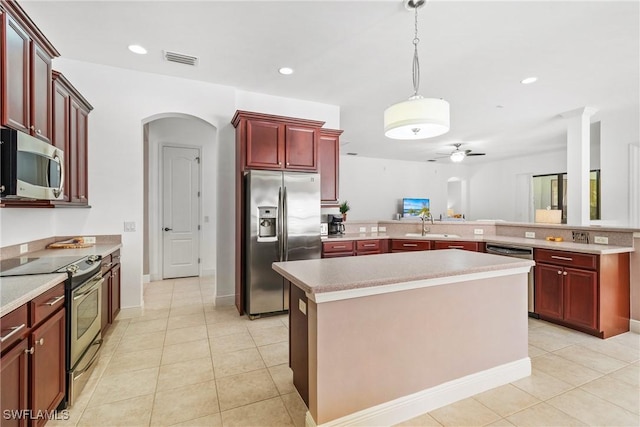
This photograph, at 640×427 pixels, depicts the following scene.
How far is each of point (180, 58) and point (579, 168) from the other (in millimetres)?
5697

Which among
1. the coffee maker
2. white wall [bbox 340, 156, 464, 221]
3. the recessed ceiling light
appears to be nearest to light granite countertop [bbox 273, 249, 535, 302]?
the coffee maker

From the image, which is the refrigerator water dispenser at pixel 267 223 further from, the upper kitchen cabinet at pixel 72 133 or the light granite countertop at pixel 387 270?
the upper kitchen cabinet at pixel 72 133

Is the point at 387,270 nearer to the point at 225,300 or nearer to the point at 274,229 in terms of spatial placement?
the point at 274,229

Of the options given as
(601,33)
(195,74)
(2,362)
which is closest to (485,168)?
(601,33)

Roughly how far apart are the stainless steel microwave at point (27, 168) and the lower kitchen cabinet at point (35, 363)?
68 cm

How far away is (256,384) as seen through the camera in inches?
89.9

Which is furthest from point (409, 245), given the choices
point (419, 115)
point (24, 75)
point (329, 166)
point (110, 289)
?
point (24, 75)

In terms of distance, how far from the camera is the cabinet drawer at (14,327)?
4.39 ft

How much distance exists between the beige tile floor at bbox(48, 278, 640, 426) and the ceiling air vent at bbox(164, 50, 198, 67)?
9.58 ft

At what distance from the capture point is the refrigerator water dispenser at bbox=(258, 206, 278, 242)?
11.8ft

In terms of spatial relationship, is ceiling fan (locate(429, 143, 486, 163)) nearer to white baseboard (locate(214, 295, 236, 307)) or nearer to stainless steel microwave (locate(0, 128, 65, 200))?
white baseboard (locate(214, 295, 236, 307))

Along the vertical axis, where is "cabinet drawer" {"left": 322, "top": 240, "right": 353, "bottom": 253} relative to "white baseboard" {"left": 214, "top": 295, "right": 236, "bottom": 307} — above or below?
above

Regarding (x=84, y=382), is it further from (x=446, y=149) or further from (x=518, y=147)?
(x=518, y=147)

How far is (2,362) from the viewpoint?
4.32 ft
